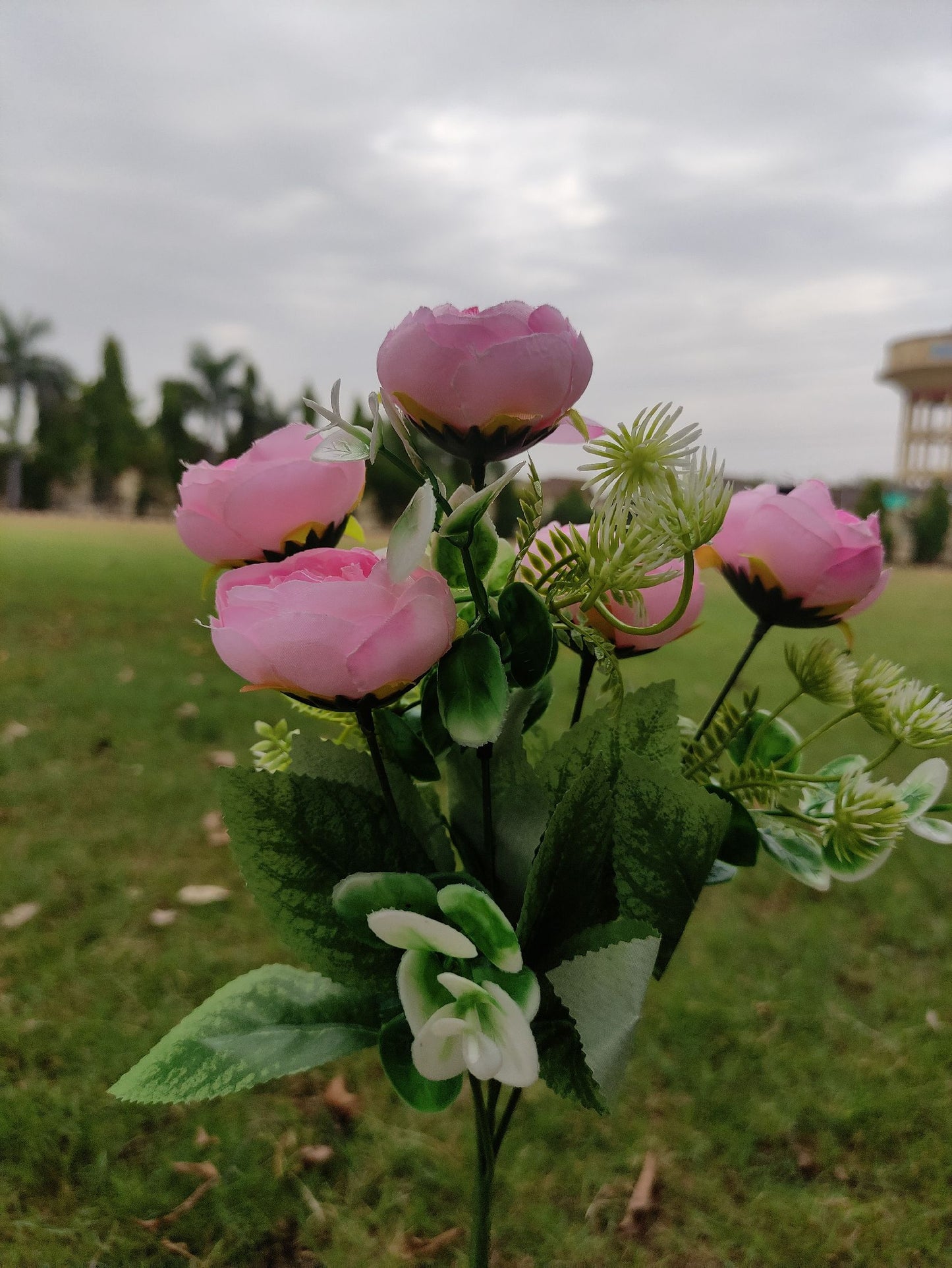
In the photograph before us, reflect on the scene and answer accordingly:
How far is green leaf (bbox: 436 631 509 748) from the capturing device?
514mm

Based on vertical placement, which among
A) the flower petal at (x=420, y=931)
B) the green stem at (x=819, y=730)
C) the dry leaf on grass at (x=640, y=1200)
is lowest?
the dry leaf on grass at (x=640, y=1200)

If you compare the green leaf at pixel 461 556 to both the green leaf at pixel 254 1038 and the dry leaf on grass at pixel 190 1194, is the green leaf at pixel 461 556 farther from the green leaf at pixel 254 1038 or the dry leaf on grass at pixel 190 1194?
the dry leaf on grass at pixel 190 1194

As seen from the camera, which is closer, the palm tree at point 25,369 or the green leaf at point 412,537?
the green leaf at point 412,537

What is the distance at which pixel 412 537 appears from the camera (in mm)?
475

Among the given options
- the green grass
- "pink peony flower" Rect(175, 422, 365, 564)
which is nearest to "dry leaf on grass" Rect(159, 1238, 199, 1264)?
the green grass

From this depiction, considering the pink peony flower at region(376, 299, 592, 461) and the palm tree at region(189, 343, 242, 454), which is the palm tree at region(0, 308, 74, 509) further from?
the pink peony flower at region(376, 299, 592, 461)

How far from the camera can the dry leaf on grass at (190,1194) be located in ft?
4.98

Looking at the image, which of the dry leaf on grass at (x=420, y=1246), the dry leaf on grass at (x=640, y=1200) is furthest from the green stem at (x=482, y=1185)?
the dry leaf on grass at (x=640, y=1200)

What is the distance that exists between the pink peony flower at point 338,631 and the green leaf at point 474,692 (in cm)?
1

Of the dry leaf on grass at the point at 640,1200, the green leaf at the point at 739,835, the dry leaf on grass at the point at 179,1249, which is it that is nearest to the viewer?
the green leaf at the point at 739,835

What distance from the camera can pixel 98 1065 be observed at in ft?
6.16

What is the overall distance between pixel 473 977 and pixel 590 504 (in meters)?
0.32

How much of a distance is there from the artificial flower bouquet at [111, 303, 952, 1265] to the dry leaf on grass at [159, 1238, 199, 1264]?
3.31 feet

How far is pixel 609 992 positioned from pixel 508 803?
0.52 ft
